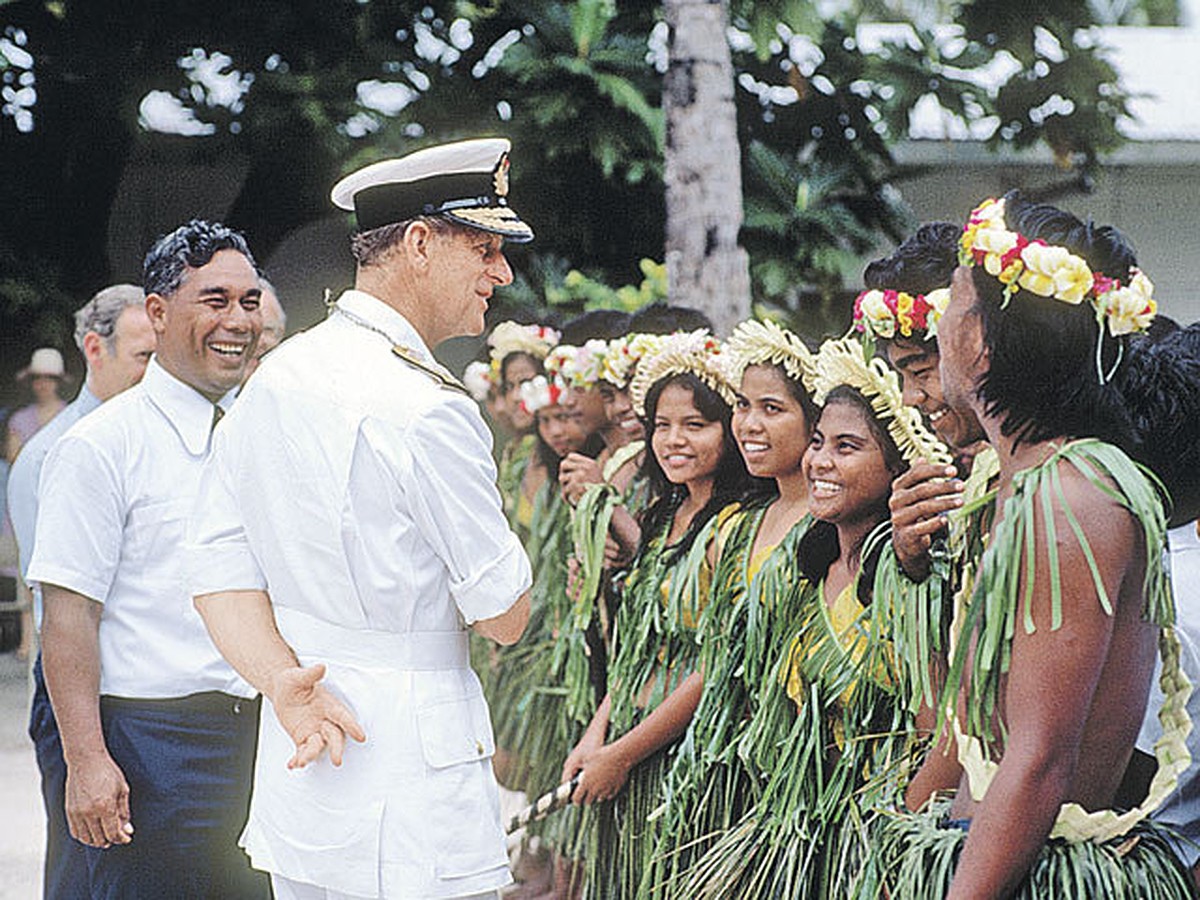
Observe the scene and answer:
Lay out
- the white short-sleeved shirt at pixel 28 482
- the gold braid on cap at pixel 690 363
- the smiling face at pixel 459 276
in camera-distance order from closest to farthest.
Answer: the smiling face at pixel 459 276 → the gold braid on cap at pixel 690 363 → the white short-sleeved shirt at pixel 28 482

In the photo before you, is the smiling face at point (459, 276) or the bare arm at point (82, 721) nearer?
the smiling face at point (459, 276)

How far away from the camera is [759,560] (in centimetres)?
399

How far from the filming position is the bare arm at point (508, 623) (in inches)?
111

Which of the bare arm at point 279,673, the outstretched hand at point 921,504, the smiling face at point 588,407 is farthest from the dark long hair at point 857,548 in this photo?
the smiling face at point 588,407

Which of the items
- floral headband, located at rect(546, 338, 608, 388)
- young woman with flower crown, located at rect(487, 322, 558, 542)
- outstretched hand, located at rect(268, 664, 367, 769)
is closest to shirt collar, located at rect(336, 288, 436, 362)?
outstretched hand, located at rect(268, 664, 367, 769)

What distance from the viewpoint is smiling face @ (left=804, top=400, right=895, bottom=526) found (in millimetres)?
3408

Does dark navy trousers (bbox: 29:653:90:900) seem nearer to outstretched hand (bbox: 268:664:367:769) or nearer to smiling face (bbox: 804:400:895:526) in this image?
outstretched hand (bbox: 268:664:367:769)

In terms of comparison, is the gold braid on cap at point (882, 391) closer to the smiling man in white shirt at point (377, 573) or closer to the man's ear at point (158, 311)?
the smiling man in white shirt at point (377, 573)

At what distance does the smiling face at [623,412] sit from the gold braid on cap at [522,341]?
1.30 meters

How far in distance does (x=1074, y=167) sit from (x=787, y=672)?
798 cm

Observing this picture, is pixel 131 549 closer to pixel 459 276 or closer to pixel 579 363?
pixel 459 276

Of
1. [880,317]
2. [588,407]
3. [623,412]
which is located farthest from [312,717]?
[588,407]

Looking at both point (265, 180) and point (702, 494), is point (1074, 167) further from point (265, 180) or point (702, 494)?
point (702, 494)

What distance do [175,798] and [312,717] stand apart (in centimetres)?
107
